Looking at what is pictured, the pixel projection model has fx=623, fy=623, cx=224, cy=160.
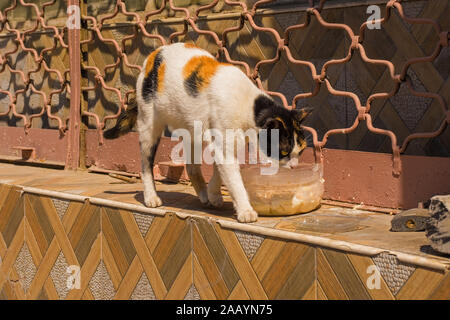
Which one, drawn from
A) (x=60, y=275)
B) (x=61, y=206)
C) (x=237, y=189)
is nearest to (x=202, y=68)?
(x=237, y=189)

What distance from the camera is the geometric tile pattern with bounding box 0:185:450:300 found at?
8.09 feet

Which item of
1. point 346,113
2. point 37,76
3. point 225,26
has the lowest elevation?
point 37,76

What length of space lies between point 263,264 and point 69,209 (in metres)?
1.47

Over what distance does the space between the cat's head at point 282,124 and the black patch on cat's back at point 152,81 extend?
2.01 ft

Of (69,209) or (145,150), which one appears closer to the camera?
(145,150)

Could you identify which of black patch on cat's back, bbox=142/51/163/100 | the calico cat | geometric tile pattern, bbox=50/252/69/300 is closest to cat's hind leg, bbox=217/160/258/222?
the calico cat

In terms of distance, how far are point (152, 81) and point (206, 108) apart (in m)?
0.42

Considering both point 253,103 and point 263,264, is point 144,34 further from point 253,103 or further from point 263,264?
point 263,264

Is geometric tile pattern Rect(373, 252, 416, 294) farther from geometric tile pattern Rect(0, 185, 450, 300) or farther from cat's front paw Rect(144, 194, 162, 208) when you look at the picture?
cat's front paw Rect(144, 194, 162, 208)

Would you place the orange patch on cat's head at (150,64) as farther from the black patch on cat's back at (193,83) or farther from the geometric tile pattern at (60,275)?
the geometric tile pattern at (60,275)

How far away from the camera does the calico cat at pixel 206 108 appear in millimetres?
2996

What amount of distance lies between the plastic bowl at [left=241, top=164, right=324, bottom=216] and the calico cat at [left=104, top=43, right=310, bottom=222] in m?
0.16
